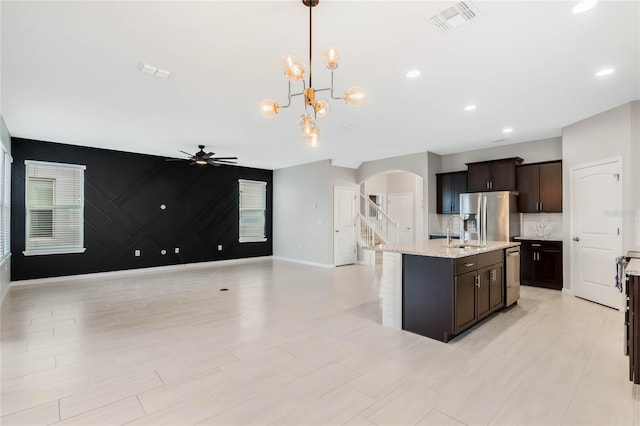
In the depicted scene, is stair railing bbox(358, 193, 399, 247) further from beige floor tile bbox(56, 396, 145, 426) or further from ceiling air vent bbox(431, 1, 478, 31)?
beige floor tile bbox(56, 396, 145, 426)

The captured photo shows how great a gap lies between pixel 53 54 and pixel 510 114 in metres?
5.77

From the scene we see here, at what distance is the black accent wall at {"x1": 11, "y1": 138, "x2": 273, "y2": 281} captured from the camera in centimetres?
624

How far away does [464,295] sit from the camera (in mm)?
3453

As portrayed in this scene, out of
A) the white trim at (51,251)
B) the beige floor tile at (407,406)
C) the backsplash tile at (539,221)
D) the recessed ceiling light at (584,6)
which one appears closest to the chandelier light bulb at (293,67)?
the recessed ceiling light at (584,6)

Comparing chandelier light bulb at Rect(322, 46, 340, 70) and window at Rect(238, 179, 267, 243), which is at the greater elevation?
chandelier light bulb at Rect(322, 46, 340, 70)

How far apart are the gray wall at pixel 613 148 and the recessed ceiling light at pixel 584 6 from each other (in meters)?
3.00

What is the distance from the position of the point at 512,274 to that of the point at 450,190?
313cm

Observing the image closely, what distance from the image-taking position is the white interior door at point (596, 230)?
4.50 m

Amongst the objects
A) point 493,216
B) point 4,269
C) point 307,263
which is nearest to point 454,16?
point 493,216

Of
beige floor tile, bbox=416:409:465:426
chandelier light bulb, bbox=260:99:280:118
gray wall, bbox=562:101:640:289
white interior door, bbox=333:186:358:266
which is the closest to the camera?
beige floor tile, bbox=416:409:465:426

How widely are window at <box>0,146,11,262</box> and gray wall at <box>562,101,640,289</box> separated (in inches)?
371

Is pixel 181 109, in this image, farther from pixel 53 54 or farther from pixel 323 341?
pixel 323 341

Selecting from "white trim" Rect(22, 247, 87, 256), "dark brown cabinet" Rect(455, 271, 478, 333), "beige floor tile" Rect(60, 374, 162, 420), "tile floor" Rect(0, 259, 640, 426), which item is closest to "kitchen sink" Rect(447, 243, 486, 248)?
"dark brown cabinet" Rect(455, 271, 478, 333)

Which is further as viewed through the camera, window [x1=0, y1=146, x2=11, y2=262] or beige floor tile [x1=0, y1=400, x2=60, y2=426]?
window [x1=0, y1=146, x2=11, y2=262]
